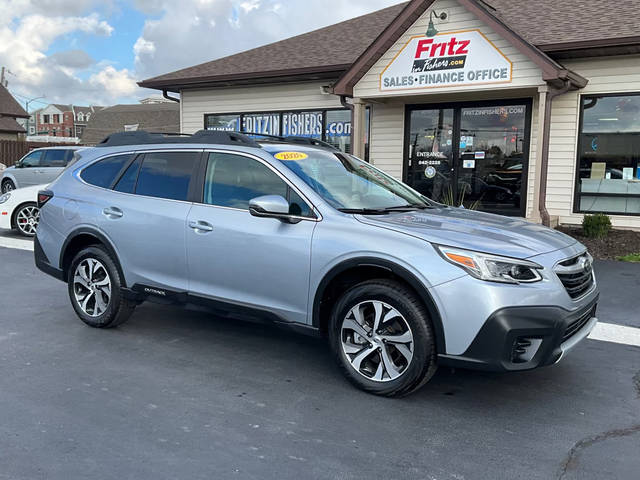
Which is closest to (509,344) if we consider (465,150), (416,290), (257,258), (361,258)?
(416,290)

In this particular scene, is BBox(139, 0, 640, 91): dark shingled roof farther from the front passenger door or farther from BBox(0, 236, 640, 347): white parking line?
the front passenger door

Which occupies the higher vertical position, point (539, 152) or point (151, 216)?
point (539, 152)

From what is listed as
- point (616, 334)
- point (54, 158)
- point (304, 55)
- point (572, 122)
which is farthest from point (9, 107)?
point (616, 334)

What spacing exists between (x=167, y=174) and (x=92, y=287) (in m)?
1.31

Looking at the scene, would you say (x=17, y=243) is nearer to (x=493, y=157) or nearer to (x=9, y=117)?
(x=493, y=157)

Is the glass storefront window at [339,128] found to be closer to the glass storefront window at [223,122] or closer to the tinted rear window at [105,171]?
the glass storefront window at [223,122]

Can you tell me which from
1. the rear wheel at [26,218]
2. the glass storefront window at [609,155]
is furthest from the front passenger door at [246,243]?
the glass storefront window at [609,155]

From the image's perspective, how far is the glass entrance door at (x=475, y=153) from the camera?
12.3m

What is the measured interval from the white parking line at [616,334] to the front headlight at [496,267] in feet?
7.15

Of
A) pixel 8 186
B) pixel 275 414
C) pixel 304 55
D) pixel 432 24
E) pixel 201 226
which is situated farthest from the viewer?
pixel 8 186

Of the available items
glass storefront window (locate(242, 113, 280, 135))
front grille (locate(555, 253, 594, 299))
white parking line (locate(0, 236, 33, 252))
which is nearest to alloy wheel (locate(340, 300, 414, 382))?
front grille (locate(555, 253, 594, 299))

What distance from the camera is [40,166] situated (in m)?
16.4

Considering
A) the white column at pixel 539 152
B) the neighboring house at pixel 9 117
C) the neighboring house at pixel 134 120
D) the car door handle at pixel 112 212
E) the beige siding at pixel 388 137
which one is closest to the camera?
the car door handle at pixel 112 212

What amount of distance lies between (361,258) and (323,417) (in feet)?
3.40
